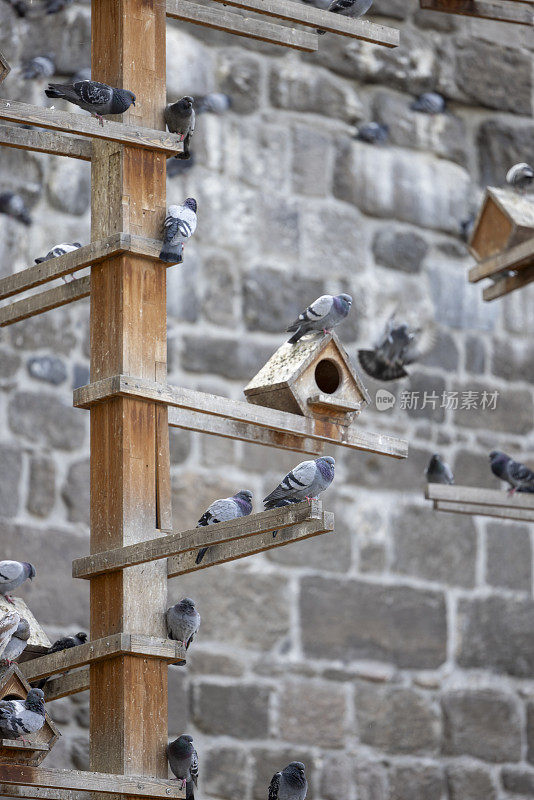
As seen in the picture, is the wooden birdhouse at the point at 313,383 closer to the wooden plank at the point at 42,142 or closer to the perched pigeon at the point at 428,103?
the wooden plank at the point at 42,142

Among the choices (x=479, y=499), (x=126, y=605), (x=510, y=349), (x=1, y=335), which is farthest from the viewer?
(x=510, y=349)

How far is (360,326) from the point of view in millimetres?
6945

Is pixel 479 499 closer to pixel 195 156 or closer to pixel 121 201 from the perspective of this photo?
pixel 121 201

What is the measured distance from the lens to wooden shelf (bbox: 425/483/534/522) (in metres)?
4.81

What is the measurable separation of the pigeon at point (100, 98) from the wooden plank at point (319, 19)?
0.48 m

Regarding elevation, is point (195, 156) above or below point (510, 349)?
above

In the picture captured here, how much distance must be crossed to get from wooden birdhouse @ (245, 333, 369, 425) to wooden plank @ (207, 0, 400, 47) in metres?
0.90

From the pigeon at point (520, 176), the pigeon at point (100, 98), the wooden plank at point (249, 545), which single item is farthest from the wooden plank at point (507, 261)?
the wooden plank at point (249, 545)

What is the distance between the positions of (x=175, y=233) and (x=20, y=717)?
129 centimetres

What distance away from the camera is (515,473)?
5.70m

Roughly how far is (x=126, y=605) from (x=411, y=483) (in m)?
3.31

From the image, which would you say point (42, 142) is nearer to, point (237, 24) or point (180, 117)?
point (180, 117)

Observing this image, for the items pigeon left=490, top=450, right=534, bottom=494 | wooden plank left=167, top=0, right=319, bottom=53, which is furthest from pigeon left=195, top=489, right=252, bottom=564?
pigeon left=490, top=450, right=534, bottom=494

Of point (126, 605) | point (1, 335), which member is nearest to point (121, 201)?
point (126, 605)
